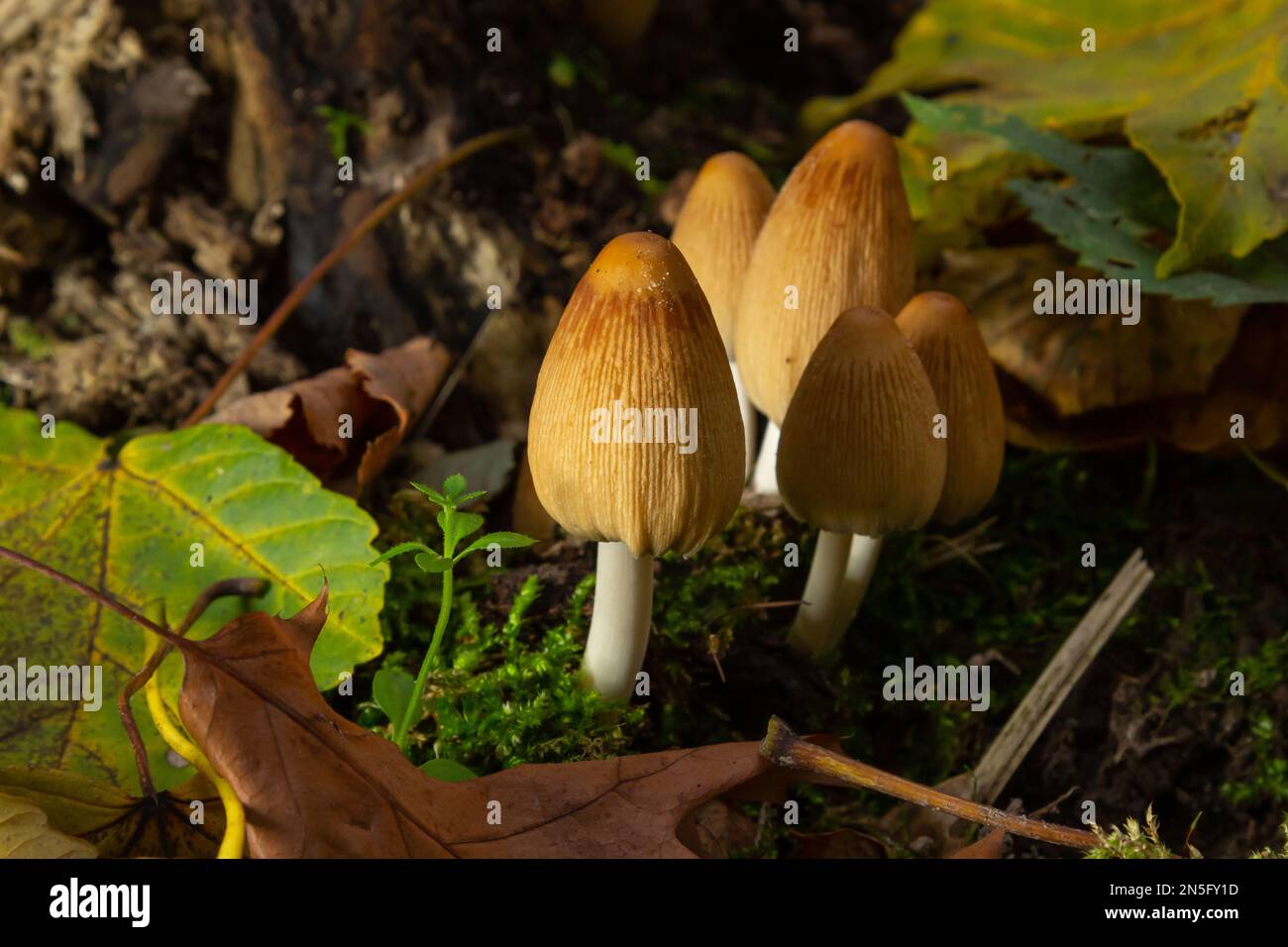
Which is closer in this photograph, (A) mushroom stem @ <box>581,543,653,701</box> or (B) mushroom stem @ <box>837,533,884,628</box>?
(A) mushroom stem @ <box>581,543,653,701</box>

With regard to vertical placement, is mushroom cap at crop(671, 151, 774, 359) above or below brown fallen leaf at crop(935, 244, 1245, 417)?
above

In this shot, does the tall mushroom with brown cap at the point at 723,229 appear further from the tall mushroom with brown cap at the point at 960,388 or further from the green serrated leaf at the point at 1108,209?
the green serrated leaf at the point at 1108,209

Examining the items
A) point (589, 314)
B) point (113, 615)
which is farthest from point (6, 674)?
point (589, 314)

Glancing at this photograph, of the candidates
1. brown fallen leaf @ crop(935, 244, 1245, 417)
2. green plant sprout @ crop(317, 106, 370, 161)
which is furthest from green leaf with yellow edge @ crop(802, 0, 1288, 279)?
green plant sprout @ crop(317, 106, 370, 161)

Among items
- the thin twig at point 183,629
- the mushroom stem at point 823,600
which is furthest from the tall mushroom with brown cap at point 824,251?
the thin twig at point 183,629

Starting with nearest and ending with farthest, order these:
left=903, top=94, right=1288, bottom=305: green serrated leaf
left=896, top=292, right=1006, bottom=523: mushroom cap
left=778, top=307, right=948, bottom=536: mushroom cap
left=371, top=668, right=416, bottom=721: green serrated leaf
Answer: left=371, top=668, right=416, bottom=721: green serrated leaf
left=778, top=307, right=948, bottom=536: mushroom cap
left=896, top=292, right=1006, bottom=523: mushroom cap
left=903, top=94, right=1288, bottom=305: green serrated leaf

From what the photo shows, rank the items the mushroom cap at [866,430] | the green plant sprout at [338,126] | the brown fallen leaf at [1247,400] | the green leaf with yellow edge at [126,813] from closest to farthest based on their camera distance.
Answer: the green leaf with yellow edge at [126,813]
the mushroom cap at [866,430]
the brown fallen leaf at [1247,400]
the green plant sprout at [338,126]

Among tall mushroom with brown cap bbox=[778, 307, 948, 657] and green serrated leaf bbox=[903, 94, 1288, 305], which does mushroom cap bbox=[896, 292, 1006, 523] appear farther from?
green serrated leaf bbox=[903, 94, 1288, 305]
